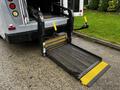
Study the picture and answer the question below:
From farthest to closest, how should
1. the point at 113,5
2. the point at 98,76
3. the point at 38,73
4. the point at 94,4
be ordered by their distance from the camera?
the point at 94,4
the point at 113,5
the point at 38,73
the point at 98,76

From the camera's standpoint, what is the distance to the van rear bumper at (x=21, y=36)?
13.2 feet

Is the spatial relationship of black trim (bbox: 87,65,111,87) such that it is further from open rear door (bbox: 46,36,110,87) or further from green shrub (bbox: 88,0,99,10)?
green shrub (bbox: 88,0,99,10)

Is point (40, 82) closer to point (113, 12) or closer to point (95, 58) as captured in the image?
point (95, 58)

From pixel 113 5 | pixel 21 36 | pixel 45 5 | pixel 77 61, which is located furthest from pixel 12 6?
pixel 113 5

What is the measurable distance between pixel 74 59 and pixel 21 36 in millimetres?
1521

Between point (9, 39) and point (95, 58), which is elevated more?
point (9, 39)

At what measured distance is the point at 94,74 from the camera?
10.9 feet

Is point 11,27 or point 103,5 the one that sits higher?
point 103,5

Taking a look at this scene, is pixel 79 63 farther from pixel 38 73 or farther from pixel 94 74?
pixel 38 73

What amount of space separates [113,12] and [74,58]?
8641 mm

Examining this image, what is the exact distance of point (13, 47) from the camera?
5.06 m

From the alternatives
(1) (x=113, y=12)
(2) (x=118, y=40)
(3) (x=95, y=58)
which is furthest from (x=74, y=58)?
(1) (x=113, y=12)

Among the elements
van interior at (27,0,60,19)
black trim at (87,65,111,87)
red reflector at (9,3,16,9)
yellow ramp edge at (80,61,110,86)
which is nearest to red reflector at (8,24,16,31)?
red reflector at (9,3,16,9)

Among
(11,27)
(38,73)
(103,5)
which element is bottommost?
(38,73)
